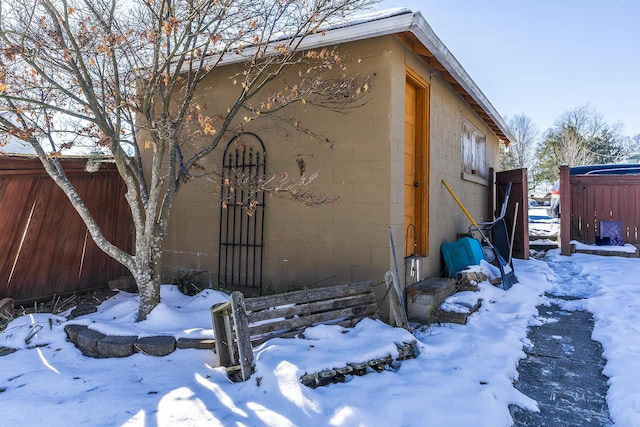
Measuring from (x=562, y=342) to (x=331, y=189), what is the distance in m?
2.80

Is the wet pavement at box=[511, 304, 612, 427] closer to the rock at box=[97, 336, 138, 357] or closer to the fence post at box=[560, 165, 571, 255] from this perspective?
the rock at box=[97, 336, 138, 357]

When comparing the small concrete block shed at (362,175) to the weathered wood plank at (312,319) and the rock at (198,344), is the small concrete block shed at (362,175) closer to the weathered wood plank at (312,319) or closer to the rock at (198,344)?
the weathered wood plank at (312,319)

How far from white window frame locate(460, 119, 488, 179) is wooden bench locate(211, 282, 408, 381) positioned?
4213 millimetres

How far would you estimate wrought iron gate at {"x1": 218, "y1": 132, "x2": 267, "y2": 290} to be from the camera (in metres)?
4.83

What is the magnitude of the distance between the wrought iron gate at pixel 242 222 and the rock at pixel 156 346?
1670 millimetres

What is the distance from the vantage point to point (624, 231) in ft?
30.2

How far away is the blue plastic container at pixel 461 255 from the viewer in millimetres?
5375

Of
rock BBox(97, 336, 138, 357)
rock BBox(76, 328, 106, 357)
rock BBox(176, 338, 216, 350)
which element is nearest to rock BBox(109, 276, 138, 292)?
rock BBox(76, 328, 106, 357)

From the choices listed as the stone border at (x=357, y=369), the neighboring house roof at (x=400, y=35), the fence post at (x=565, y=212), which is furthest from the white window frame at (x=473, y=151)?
the stone border at (x=357, y=369)

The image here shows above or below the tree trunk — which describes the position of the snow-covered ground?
below

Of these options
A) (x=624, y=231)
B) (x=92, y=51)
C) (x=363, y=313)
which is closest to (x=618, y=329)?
(x=363, y=313)

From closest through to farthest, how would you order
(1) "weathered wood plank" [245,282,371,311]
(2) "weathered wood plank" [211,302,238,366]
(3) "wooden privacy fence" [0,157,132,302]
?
(2) "weathered wood plank" [211,302,238,366] < (1) "weathered wood plank" [245,282,371,311] < (3) "wooden privacy fence" [0,157,132,302]

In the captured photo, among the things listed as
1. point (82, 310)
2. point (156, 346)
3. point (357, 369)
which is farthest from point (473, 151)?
point (82, 310)

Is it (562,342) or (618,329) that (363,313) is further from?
(618,329)
